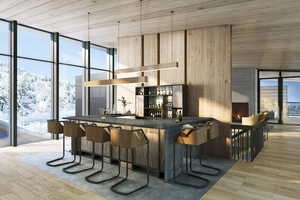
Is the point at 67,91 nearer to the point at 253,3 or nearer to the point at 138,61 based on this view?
the point at 138,61

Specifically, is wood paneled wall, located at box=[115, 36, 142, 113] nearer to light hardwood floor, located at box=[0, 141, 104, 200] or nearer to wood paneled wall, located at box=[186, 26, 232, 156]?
wood paneled wall, located at box=[186, 26, 232, 156]

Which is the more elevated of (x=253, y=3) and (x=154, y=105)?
(x=253, y=3)

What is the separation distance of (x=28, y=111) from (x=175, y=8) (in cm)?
546

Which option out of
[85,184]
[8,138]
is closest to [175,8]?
[85,184]

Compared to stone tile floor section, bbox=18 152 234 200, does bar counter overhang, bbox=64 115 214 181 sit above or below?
above

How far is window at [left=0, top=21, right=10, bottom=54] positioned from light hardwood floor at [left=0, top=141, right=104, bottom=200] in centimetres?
325

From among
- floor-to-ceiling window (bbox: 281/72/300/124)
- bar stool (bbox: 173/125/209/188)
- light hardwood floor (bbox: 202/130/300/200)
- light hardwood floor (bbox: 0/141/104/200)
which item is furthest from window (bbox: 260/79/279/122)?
light hardwood floor (bbox: 0/141/104/200)

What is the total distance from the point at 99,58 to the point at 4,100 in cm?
387

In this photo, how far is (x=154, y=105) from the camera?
6141mm

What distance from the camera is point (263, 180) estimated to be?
3.58 metres

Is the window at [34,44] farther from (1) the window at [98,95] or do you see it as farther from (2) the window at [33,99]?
(1) the window at [98,95]

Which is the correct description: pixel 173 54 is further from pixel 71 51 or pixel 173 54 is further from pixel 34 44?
pixel 34 44

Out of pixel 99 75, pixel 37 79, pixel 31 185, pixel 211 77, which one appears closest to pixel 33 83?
pixel 37 79

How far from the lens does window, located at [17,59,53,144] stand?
6180mm
